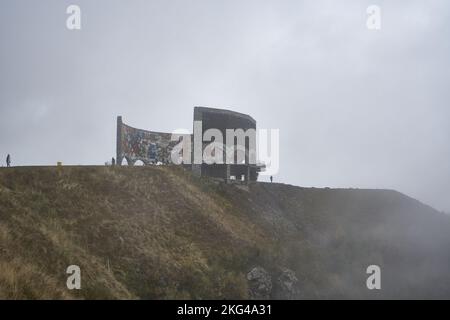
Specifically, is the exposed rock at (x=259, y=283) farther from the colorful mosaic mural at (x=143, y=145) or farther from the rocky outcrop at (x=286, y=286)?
the colorful mosaic mural at (x=143, y=145)

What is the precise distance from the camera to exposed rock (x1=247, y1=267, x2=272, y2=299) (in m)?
20.5

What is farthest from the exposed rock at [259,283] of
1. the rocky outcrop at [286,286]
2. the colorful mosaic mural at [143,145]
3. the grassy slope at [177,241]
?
the colorful mosaic mural at [143,145]

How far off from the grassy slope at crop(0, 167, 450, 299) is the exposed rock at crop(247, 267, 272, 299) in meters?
0.76

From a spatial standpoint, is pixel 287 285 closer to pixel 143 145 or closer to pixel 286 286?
pixel 286 286

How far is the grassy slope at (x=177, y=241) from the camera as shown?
1661 cm

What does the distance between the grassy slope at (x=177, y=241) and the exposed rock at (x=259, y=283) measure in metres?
0.76

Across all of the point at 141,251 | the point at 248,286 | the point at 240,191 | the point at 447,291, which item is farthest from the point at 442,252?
the point at 141,251

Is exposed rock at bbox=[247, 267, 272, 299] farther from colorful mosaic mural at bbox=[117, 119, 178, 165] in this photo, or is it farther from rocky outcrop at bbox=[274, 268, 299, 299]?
colorful mosaic mural at bbox=[117, 119, 178, 165]

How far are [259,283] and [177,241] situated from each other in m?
5.45

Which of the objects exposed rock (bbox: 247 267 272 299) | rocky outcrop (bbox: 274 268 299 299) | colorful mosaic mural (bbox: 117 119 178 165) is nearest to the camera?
exposed rock (bbox: 247 267 272 299)

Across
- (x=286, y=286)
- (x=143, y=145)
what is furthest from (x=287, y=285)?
(x=143, y=145)

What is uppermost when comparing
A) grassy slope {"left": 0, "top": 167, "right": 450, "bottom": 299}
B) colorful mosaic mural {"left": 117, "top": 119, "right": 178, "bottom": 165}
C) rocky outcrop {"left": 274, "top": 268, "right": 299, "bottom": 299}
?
colorful mosaic mural {"left": 117, "top": 119, "right": 178, "bottom": 165}

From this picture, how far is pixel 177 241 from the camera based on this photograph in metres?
22.5

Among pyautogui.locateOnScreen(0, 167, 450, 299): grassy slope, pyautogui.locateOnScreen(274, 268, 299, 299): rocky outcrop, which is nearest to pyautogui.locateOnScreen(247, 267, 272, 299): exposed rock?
pyautogui.locateOnScreen(274, 268, 299, 299): rocky outcrop
